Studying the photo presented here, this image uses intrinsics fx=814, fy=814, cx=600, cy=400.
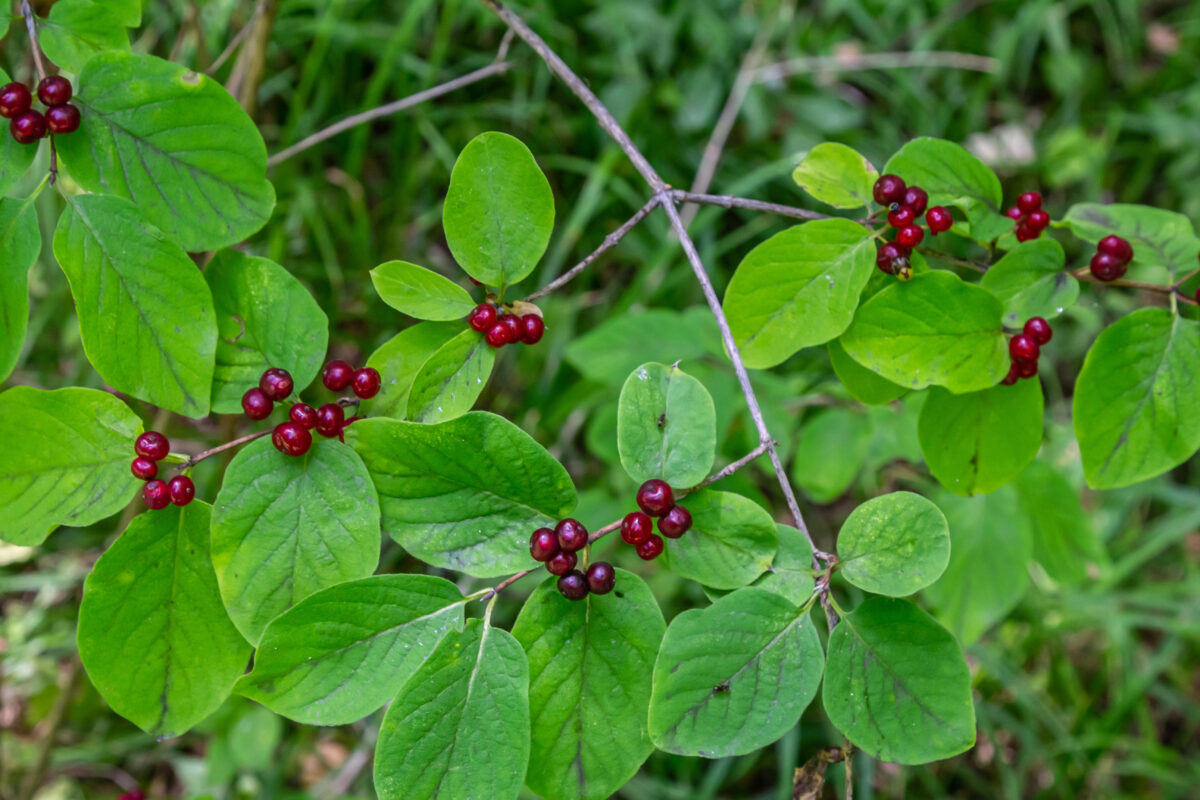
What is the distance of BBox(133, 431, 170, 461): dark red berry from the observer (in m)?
0.83

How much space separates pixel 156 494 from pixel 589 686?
472 millimetres

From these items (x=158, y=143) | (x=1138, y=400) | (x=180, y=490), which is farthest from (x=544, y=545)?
(x=1138, y=400)

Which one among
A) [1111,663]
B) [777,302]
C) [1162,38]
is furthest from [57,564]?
[1162,38]

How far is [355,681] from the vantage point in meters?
0.74

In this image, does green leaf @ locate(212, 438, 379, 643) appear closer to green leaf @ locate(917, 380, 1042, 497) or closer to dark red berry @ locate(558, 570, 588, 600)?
dark red berry @ locate(558, 570, 588, 600)

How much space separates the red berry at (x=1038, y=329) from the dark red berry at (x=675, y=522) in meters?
0.48

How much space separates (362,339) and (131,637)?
176 centimetres

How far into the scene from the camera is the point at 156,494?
2.68 feet

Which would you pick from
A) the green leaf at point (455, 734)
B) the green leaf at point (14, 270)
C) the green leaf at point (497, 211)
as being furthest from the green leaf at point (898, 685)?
the green leaf at point (14, 270)

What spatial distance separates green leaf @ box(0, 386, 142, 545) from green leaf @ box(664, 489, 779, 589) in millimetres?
571

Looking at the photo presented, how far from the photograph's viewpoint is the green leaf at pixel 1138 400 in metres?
0.92

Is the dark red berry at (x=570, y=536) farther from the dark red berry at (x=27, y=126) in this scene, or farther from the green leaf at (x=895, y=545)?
the dark red berry at (x=27, y=126)

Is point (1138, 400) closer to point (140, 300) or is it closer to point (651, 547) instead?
point (651, 547)

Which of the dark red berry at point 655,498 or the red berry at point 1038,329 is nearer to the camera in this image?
the dark red berry at point 655,498
